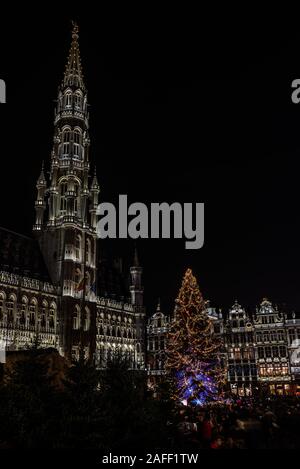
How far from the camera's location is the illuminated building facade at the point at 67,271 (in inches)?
2247

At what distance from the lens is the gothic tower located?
204 feet

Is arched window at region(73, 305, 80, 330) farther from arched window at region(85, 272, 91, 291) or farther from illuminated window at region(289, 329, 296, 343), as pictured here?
illuminated window at region(289, 329, 296, 343)

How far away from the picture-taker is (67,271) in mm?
62781

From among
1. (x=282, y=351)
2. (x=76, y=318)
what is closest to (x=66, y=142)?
(x=76, y=318)

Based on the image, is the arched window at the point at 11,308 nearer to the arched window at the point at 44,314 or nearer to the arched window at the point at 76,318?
the arched window at the point at 44,314

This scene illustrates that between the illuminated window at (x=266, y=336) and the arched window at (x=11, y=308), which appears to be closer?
the arched window at (x=11, y=308)

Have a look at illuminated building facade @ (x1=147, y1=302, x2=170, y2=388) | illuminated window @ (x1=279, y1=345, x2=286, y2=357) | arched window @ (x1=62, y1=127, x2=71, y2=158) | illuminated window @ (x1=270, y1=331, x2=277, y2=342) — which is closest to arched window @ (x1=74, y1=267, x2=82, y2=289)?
arched window @ (x1=62, y1=127, x2=71, y2=158)

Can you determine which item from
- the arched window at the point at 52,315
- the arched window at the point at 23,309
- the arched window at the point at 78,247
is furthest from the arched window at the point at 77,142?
the arched window at the point at 23,309

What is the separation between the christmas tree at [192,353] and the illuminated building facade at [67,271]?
17.4 m

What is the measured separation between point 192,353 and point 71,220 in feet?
112

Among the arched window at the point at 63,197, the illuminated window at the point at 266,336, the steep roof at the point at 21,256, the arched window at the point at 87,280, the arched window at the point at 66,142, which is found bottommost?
the illuminated window at the point at 266,336

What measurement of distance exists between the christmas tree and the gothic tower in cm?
2357
